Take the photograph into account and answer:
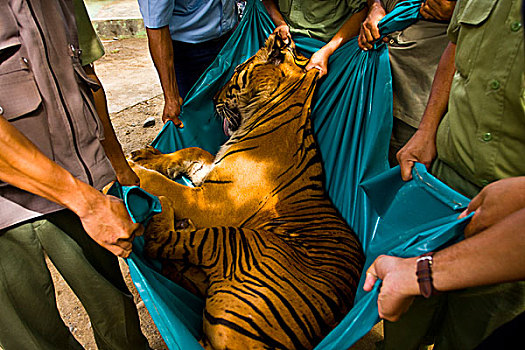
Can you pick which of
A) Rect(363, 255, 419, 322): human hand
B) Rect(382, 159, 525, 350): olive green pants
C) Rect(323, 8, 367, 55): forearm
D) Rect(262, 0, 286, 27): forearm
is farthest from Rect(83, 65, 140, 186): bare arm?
Rect(262, 0, 286, 27): forearm

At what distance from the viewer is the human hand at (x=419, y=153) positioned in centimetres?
140

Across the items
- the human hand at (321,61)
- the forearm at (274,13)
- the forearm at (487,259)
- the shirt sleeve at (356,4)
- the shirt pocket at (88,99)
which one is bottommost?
the forearm at (487,259)

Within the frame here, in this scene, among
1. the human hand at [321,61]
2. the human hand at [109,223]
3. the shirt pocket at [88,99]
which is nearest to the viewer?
the human hand at [109,223]

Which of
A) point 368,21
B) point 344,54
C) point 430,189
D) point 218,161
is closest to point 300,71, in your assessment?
point 344,54

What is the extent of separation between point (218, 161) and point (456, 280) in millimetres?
1542

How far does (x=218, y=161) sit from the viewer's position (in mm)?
2158

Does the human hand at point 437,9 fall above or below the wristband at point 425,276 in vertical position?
above

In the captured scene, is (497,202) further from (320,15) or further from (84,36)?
(320,15)

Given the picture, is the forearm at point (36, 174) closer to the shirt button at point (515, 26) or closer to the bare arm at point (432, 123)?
the bare arm at point (432, 123)

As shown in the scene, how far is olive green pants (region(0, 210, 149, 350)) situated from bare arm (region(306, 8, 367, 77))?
5.17 feet

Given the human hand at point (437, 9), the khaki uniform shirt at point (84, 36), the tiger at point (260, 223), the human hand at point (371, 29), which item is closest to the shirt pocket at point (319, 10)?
the tiger at point (260, 223)

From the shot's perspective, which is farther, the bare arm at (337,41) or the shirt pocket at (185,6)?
the shirt pocket at (185,6)

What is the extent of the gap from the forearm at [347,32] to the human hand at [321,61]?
0.02 metres

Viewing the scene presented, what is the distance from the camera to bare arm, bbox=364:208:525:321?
75cm
